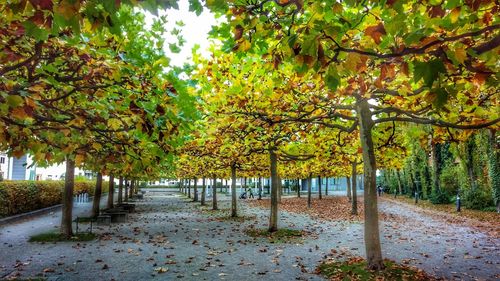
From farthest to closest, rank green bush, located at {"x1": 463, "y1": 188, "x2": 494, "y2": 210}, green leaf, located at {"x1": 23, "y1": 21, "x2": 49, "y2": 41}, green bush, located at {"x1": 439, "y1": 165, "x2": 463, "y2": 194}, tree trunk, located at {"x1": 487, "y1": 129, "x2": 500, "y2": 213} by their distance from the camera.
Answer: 1. green bush, located at {"x1": 439, "y1": 165, "x2": 463, "y2": 194}
2. green bush, located at {"x1": 463, "y1": 188, "x2": 494, "y2": 210}
3. tree trunk, located at {"x1": 487, "y1": 129, "x2": 500, "y2": 213}
4. green leaf, located at {"x1": 23, "y1": 21, "x2": 49, "y2": 41}

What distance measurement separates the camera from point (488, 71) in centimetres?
367

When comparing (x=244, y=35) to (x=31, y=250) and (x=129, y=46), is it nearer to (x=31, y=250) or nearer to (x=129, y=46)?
(x=129, y=46)

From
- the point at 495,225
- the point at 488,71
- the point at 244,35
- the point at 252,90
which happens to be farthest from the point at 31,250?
the point at 495,225

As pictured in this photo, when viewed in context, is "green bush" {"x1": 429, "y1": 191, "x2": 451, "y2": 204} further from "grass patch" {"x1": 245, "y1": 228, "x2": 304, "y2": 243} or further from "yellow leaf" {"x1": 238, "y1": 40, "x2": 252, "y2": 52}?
"yellow leaf" {"x1": 238, "y1": 40, "x2": 252, "y2": 52}

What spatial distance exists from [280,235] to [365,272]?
6.57 m

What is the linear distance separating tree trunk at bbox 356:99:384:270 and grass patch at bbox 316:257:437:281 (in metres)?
0.23

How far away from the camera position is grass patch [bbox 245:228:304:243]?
44.9 feet

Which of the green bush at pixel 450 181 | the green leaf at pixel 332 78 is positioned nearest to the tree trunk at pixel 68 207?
the green leaf at pixel 332 78

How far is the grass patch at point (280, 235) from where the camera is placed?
13695 mm

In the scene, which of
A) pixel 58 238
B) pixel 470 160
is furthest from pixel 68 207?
pixel 470 160

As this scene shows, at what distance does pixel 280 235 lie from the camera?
14.7 meters

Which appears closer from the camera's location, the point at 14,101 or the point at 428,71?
the point at 428,71

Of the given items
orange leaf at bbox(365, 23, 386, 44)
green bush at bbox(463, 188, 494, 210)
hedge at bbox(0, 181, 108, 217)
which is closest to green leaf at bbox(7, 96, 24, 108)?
orange leaf at bbox(365, 23, 386, 44)

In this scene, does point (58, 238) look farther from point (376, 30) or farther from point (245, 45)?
point (376, 30)
